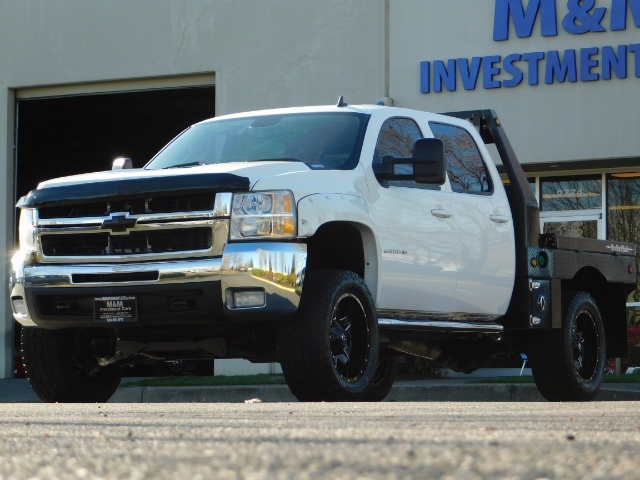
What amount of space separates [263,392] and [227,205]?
6211 mm

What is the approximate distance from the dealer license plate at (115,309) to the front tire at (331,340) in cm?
85

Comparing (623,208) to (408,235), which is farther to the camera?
(623,208)

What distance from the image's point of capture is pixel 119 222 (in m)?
8.05

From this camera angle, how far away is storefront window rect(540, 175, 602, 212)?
62.7 ft

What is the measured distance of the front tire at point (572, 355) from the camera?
10.1 metres

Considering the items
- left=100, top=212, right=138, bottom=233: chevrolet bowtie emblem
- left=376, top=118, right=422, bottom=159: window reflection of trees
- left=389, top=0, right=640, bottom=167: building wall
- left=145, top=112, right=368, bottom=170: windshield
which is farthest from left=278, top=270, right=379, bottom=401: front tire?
left=389, top=0, right=640, bottom=167: building wall

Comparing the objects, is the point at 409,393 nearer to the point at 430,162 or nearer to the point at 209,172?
the point at 430,162

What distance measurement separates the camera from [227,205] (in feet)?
25.6

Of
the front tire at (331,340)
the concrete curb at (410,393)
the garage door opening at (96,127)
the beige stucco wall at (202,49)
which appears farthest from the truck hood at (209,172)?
the garage door opening at (96,127)

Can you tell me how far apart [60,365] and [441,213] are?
2.66 m

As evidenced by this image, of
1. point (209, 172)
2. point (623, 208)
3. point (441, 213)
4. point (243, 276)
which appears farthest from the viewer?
point (623, 208)

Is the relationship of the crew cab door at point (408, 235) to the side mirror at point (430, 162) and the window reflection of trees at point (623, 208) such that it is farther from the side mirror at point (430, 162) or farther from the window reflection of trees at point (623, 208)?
the window reflection of trees at point (623, 208)

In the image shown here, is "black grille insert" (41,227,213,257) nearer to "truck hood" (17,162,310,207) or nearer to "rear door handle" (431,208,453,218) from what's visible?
"truck hood" (17,162,310,207)

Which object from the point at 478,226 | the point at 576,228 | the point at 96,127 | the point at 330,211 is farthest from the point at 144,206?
the point at 96,127
